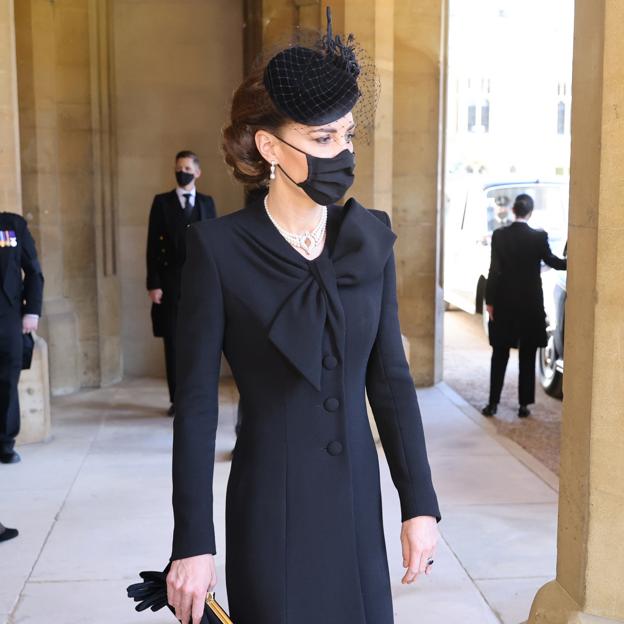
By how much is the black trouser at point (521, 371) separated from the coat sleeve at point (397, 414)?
5.50 m

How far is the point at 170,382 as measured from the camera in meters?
7.12

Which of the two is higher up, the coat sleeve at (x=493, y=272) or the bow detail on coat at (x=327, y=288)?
the bow detail on coat at (x=327, y=288)

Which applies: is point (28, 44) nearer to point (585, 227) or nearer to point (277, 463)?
point (585, 227)

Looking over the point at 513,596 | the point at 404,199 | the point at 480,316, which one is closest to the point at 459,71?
the point at 480,316

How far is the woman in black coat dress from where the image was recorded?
1.90 meters

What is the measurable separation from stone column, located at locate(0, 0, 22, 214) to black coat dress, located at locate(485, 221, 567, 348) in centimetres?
332

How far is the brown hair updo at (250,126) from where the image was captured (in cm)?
197

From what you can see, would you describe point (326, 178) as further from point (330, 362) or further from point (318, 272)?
point (330, 362)

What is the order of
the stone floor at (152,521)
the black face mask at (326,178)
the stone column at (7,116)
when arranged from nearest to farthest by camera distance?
the black face mask at (326,178), the stone floor at (152,521), the stone column at (7,116)

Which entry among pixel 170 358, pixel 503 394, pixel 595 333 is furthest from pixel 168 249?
pixel 595 333

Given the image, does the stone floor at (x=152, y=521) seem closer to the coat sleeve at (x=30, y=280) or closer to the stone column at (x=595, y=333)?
the coat sleeve at (x=30, y=280)

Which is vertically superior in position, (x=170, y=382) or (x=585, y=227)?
(x=585, y=227)

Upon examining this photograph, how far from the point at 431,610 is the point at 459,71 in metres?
31.0

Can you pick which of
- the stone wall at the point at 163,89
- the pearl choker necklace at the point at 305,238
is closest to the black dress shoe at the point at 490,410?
the stone wall at the point at 163,89
